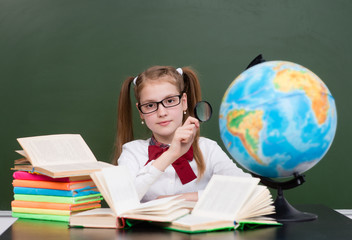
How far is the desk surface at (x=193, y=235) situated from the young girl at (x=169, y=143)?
2.02ft

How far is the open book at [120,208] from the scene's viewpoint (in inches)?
51.3

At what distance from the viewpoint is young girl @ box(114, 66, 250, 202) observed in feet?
6.98

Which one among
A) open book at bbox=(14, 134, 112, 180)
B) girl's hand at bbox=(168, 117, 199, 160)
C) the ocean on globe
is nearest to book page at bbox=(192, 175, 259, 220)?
the ocean on globe

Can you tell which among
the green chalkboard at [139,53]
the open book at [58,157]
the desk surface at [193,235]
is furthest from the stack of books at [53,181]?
the green chalkboard at [139,53]

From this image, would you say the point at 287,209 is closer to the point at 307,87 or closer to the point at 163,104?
the point at 307,87

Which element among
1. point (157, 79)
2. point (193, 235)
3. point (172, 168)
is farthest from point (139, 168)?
point (193, 235)

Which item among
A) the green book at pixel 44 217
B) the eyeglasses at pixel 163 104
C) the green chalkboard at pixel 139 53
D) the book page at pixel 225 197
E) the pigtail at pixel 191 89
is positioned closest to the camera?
the book page at pixel 225 197

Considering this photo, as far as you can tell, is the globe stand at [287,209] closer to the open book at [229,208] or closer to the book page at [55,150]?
the open book at [229,208]

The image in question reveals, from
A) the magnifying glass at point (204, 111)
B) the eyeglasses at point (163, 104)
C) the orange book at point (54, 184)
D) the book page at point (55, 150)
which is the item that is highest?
the eyeglasses at point (163, 104)

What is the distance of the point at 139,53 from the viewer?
9.04ft

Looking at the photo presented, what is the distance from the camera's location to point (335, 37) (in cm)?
271

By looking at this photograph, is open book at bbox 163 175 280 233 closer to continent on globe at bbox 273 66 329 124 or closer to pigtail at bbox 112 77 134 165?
continent on globe at bbox 273 66 329 124

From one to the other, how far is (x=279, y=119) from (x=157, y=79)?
3.16ft

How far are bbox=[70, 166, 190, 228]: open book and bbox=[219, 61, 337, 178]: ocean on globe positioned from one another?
31cm
